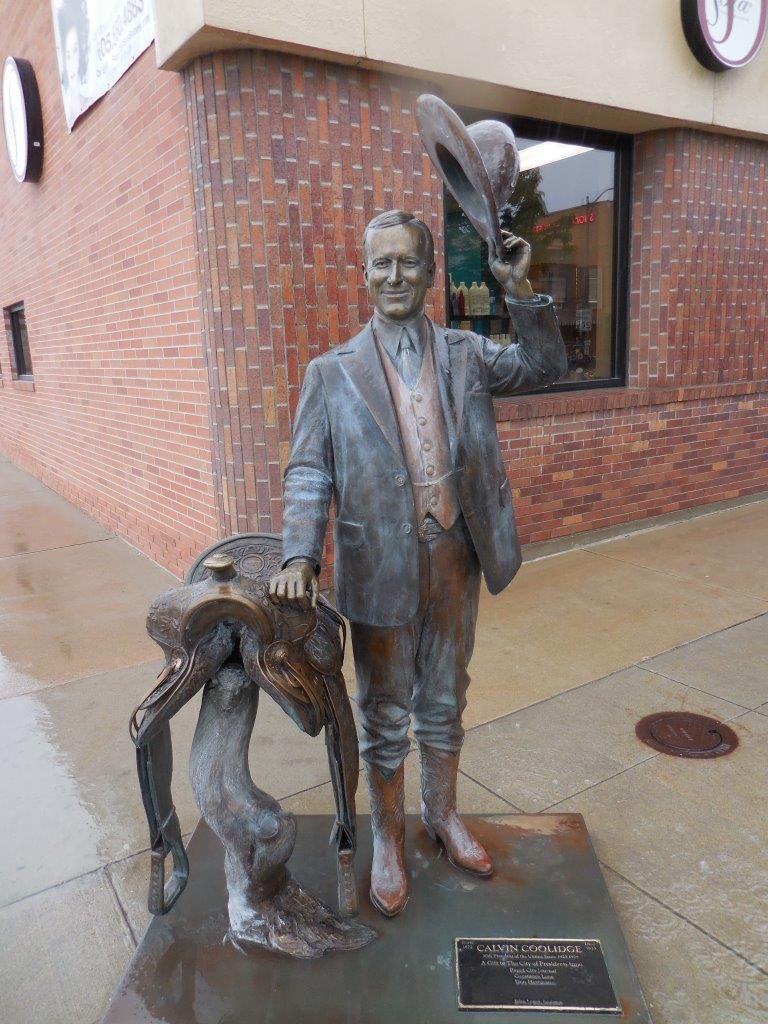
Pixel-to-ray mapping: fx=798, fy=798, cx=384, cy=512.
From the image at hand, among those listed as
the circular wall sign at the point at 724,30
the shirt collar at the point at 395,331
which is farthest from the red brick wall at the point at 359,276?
the shirt collar at the point at 395,331

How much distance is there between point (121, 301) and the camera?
21.8 ft

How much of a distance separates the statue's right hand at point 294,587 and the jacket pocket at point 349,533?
0.65 feet

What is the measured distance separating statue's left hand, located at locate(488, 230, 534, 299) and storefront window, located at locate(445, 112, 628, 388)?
3968 millimetres

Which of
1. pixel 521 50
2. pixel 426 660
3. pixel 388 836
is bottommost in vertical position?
pixel 388 836

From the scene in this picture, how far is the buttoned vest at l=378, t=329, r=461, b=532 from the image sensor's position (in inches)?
88.6

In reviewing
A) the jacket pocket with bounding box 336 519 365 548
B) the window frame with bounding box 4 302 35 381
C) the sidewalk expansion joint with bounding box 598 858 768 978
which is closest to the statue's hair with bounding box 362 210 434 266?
the jacket pocket with bounding box 336 519 365 548

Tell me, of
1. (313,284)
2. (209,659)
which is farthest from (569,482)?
(209,659)

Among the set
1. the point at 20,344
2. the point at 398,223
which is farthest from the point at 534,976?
the point at 20,344

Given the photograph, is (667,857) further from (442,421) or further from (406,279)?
(406,279)

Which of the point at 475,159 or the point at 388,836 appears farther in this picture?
the point at 388,836

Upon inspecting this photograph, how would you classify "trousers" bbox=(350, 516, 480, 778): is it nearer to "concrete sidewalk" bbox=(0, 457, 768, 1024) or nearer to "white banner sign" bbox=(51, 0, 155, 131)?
"concrete sidewalk" bbox=(0, 457, 768, 1024)

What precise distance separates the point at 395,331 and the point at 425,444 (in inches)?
13.4

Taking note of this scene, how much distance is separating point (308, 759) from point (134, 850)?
33.5 inches

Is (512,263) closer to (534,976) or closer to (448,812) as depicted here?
(448,812)
